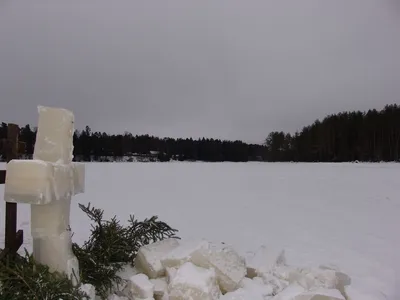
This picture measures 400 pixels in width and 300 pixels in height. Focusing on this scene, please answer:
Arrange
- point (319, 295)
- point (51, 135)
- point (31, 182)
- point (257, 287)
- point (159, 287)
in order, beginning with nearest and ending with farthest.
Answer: point (31, 182) → point (51, 135) → point (319, 295) → point (159, 287) → point (257, 287)

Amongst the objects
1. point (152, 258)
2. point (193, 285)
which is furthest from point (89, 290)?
point (193, 285)

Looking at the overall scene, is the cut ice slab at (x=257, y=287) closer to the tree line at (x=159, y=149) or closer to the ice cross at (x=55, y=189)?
the ice cross at (x=55, y=189)

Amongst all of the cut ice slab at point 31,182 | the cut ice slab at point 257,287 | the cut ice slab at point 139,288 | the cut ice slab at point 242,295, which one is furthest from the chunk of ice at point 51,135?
the cut ice slab at point 257,287

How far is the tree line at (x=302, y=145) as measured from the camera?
68375 millimetres

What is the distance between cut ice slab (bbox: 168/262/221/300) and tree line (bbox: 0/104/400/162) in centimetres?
5880

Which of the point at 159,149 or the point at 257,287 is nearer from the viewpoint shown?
the point at 257,287

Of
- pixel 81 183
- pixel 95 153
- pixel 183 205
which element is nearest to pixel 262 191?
pixel 183 205

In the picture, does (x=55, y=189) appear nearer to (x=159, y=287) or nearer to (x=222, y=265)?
(x=159, y=287)

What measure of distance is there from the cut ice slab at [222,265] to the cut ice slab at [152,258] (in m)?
0.38

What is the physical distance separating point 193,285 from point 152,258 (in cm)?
65

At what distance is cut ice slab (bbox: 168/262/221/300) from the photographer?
12.3 ft

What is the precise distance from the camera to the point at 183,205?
39.1 feet

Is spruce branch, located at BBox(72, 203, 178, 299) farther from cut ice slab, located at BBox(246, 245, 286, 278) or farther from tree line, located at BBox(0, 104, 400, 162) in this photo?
tree line, located at BBox(0, 104, 400, 162)

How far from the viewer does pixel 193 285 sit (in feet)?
12.4
